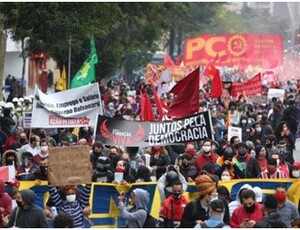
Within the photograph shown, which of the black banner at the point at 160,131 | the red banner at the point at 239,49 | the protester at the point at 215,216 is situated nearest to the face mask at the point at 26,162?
the black banner at the point at 160,131

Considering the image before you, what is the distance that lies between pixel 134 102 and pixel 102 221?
18.6 meters

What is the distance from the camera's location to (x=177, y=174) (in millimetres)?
13633

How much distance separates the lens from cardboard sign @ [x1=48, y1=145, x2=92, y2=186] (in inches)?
504

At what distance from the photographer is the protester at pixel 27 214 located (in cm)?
1134

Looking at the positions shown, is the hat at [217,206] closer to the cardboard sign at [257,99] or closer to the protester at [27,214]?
the protester at [27,214]

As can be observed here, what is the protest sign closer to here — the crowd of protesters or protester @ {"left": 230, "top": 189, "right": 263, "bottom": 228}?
the crowd of protesters

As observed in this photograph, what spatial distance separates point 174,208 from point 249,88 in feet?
68.8

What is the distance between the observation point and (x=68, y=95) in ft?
62.6

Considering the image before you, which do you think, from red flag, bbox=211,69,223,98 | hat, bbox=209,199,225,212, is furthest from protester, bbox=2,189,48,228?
red flag, bbox=211,69,223,98

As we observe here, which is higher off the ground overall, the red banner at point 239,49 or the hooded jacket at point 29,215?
the red banner at point 239,49

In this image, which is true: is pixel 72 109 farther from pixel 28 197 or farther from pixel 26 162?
pixel 28 197

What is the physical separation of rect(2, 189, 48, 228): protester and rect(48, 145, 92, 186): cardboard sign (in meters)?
1.22

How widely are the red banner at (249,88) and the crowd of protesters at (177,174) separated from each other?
8735mm

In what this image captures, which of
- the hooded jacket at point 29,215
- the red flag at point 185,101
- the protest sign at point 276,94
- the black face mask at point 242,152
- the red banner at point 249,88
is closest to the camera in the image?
the hooded jacket at point 29,215
